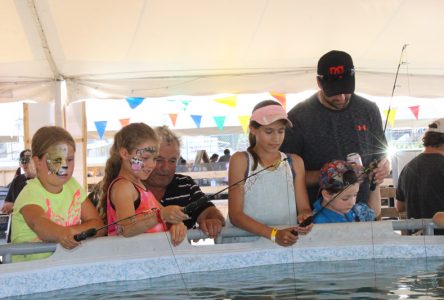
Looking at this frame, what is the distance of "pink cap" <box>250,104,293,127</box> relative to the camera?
2818 mm

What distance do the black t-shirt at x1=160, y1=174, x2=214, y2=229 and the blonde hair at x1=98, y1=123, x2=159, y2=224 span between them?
422mm

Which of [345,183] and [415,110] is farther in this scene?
[415,110]

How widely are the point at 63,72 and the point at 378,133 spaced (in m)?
4.43

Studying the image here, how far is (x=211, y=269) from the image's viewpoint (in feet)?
7.86

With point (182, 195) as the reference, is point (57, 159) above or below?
above

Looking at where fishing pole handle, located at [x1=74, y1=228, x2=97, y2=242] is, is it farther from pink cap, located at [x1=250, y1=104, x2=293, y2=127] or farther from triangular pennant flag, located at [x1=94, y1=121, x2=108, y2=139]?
triangular pennant flag, located at [x1=94, y1=121, x2=108, y2=139]

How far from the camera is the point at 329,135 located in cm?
315

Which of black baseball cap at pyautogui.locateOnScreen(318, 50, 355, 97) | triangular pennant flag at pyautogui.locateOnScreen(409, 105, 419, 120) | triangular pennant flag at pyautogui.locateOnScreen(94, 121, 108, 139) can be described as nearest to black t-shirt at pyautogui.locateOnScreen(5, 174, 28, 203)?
black baseball cap at pyautogui.locateOnScreen(318, 50, 355, 97)

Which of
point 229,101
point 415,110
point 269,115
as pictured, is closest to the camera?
point 269,115

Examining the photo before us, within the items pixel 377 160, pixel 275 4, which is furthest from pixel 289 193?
pixel 275 4

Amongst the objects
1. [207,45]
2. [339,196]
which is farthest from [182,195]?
[207,45]

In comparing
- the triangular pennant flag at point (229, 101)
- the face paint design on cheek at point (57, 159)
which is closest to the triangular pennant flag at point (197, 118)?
the triangular pennant flag at point (229, 101)

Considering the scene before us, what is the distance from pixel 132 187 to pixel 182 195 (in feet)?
2.04

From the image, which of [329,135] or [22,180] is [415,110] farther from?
[329,135]
